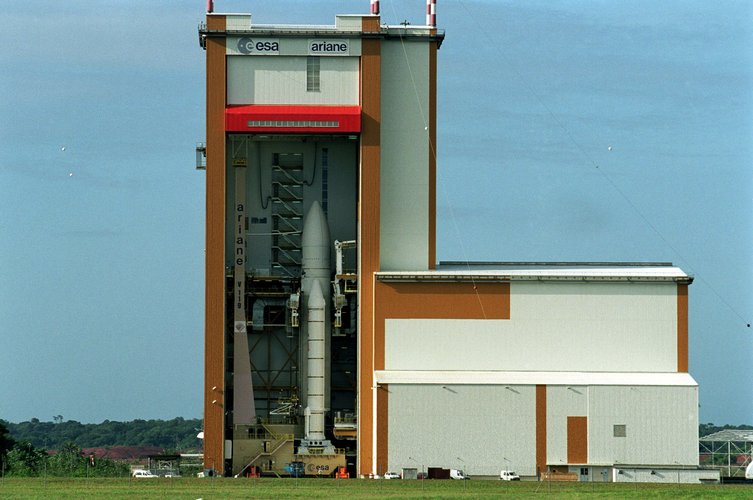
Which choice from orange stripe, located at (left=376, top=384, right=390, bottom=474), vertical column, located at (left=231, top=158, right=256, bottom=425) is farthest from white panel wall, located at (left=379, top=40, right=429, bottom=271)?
orange stripe, located at (left=376, top=384, right=390, bottom=474)

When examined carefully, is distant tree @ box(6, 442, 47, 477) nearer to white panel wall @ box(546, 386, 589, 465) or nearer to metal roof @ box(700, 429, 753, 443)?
white panel wall @ box(546, 386, 589, 465)

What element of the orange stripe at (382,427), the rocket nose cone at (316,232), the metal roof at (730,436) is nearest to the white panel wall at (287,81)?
the rocket nose cone at (316,232)

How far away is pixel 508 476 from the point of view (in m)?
78.6

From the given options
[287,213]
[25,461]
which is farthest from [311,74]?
[25,461]

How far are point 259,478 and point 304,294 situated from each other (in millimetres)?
11564

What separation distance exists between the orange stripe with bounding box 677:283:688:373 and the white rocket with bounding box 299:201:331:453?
61.5 ft

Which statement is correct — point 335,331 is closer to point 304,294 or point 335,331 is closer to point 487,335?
point 304,294

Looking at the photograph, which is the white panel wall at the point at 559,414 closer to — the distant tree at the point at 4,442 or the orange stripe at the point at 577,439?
the orange stripe at the point at 577,439

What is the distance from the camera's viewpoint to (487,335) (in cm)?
8256

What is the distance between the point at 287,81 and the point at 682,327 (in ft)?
80.8

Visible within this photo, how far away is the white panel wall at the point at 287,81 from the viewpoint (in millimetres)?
83500

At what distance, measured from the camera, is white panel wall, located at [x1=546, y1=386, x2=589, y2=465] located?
79812 mm

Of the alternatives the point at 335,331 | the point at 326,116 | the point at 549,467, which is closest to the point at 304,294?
the point at 335,331

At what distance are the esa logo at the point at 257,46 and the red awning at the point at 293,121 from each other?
10.8ft
